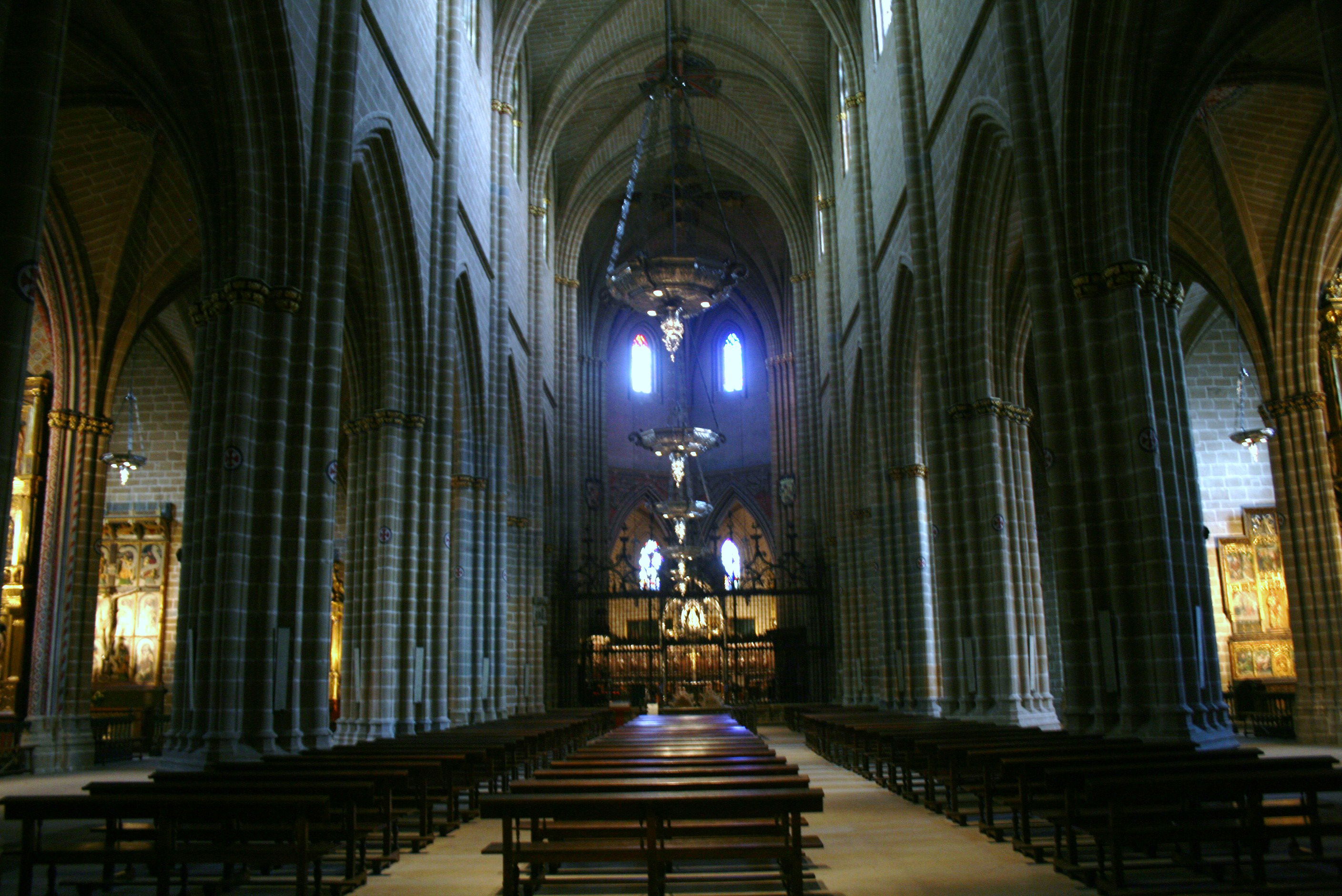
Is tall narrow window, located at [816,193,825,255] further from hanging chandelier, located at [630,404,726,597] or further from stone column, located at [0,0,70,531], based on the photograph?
stone column, located at [0,0,70,531]

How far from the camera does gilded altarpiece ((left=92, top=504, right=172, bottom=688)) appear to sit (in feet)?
80.0

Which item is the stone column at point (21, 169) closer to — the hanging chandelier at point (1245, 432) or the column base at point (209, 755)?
the column base at point (209, 755)

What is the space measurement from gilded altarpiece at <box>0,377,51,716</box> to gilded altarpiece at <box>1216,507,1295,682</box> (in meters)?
24.5

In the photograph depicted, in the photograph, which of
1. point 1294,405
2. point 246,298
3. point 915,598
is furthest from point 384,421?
point 1294,405

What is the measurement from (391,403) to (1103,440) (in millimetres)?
10365

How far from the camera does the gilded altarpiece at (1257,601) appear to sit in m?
24.4

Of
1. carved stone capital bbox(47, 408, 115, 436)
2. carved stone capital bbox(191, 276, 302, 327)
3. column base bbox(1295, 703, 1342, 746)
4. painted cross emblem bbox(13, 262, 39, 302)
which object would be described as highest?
carved stone capital bbox(47, 408, 115, 436)

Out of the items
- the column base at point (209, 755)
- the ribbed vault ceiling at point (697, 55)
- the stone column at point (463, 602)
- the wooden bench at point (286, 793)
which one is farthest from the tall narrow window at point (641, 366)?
the wooden bench at point (286, 793)

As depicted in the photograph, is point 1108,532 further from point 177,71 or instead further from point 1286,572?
point 177,71

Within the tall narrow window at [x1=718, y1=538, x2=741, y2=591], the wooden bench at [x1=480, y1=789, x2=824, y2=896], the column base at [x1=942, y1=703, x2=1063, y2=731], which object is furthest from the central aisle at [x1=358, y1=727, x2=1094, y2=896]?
the tall narrow window at [x1=718, y1=538, x2=741, y2=591]

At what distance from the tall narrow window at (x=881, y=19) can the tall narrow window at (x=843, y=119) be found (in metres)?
2.37

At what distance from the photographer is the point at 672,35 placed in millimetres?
29750

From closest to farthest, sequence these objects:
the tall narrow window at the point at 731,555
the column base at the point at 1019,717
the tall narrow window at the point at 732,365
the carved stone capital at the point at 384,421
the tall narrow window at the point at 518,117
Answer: the column base at the point at 1019,717
the carved stone capital at the point at 384,421
the tall narrow window at the point at 518,117
the tall narrow window at the point at 731,555
the tall narrow window at the point at 732,365

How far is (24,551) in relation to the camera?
19.2m
